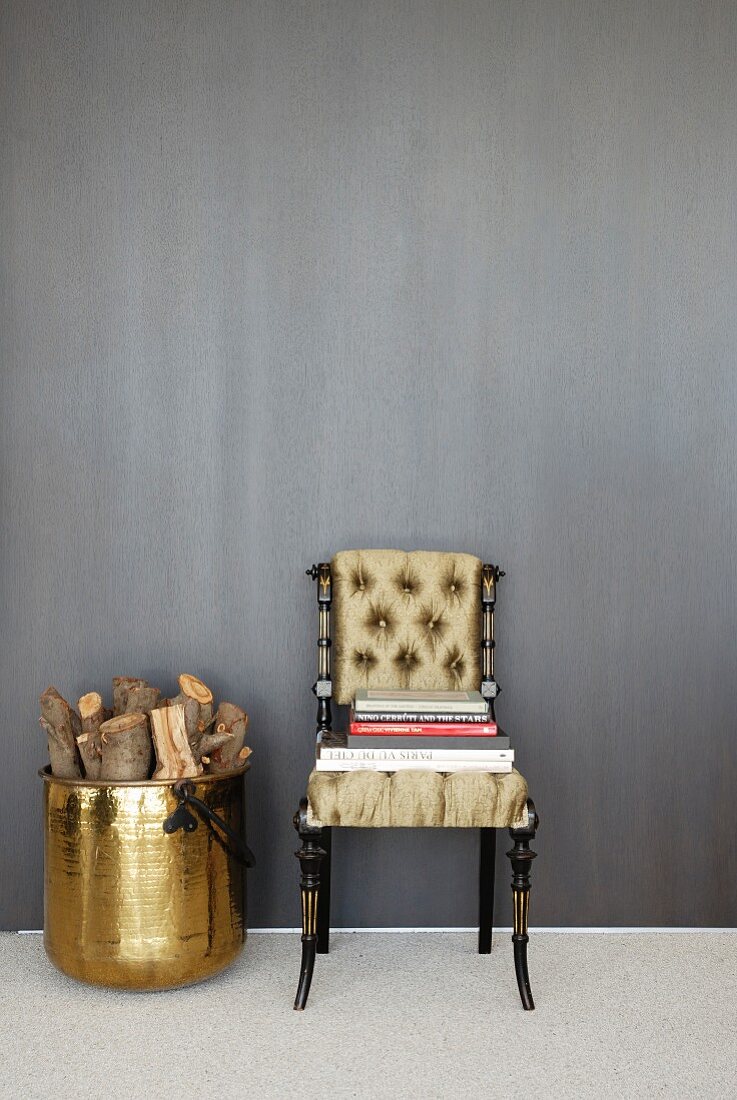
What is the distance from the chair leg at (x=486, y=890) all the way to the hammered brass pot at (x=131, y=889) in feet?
2.20

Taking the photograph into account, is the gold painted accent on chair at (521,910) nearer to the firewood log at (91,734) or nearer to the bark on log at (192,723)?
the bark on log at (192,723)

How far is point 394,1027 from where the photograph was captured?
7.09 feet

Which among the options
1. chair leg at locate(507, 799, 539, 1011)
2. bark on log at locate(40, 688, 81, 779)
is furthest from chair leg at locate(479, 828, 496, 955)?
bark on log at locate(40, 688, 81, 779)

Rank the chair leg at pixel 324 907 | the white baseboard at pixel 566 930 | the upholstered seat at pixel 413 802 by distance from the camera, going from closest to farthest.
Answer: the upholstered seat at pixel 413 802
the chair leg at pixel 324 907
the white baseboard at pixel 566 930

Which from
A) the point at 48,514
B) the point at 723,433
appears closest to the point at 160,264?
the point at 48,514

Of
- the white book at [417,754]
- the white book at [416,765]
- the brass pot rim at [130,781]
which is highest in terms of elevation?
the white book at [417,754]

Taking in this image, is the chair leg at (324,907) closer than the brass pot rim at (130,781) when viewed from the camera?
No

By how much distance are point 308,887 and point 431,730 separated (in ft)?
1.42

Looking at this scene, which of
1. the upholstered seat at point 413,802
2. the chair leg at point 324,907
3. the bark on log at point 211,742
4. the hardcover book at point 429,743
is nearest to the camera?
the upholstered seat at point 413,802

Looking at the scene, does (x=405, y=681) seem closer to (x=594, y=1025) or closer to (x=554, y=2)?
(x=594, y=1025)

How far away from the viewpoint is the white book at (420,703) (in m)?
2.35

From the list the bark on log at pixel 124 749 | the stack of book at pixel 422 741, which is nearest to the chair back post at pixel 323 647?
the stack of book at pixel 422 741

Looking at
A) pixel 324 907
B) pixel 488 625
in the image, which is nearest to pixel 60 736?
pixel 324 907

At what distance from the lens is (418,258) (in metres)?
2.77
